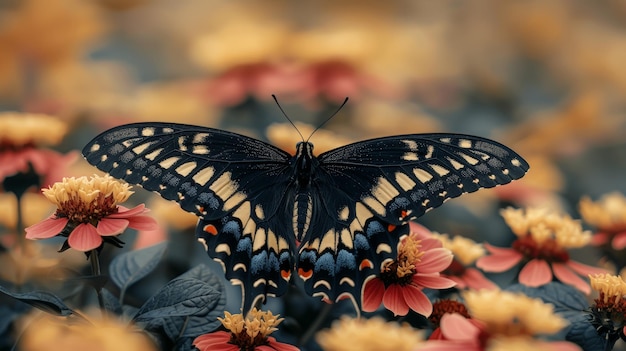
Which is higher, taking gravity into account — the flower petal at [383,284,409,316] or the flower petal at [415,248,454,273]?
the flower petal at [415,248,454,273]

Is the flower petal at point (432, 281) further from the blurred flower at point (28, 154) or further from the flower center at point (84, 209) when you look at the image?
the blurred flower at point (28, 154)

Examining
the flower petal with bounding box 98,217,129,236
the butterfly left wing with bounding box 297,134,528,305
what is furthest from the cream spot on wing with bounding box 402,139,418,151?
the flower petal with bounding box 98,217,129,236

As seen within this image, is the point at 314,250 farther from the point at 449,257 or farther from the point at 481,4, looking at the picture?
the point at 481,4

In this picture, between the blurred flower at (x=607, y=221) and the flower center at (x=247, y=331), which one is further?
the blurred flower at (x=607, y=221)

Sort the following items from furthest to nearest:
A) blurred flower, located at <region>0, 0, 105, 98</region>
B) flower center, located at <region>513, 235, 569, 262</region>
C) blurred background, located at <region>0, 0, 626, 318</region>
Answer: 1. blurred flower, located at <region>0, 0, 105, 98</region>
2. blurred background, located at <region>0, 0, 626, 318</region>
3. flower center, located at <region>513, 235, 569, 262</region>

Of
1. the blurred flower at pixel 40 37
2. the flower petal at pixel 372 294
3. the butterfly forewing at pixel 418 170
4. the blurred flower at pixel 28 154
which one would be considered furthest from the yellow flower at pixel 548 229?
the blurred flower at pixel 40 37

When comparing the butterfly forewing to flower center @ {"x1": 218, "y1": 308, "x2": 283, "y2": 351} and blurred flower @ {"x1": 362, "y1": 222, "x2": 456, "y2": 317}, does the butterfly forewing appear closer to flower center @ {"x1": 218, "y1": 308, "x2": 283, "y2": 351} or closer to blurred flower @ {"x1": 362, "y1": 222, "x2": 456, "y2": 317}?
blurred flower @ {"x1": 362, "y1": 222, "x2": 456, "y2": 317}

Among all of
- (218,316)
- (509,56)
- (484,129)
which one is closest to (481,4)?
(509,56)

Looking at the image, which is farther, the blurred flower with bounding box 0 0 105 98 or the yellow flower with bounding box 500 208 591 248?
the blurred flower with bounding box 0 0 105 98
